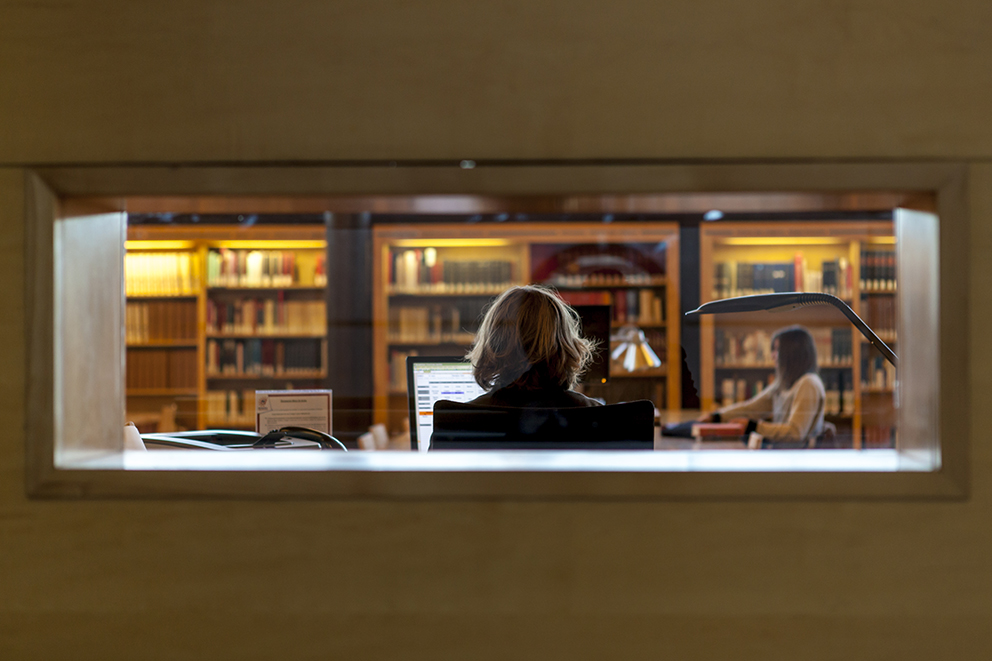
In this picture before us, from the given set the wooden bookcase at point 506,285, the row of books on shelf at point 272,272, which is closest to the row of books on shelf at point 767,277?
the wooden bookcase at point 506,285

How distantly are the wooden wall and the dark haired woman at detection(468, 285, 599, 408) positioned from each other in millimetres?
763

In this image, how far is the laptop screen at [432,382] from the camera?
1.98 m

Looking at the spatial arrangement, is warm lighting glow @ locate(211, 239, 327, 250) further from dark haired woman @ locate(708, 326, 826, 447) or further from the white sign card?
dark haired woman @ locate(708, 326, 826, 447)

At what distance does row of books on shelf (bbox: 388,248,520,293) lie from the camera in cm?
441

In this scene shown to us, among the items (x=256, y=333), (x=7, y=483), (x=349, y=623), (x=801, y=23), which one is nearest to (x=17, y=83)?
(x=7, y=483)

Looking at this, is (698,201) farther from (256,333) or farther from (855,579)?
(256,333)

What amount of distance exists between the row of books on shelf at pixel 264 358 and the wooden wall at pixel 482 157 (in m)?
3.97

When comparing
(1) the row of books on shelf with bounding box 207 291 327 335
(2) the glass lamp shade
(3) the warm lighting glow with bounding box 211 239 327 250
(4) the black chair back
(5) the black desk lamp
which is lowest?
(4) the black chair back

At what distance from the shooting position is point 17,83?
78cm

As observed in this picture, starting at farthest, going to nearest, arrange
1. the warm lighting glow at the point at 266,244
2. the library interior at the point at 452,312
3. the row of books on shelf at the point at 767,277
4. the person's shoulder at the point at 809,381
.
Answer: the row of books on shelf at the point at 767,277 < the library interior at the point at 452,312 < the person's shoulder at the point at 809,381 < the warm lighting glow at the point at 266,244

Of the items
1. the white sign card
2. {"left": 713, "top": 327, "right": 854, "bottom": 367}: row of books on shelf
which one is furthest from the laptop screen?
{"left": 713, "top": 327, "right": 854, "bottom": 367}: row of books on shelf

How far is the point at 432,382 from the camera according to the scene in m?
2.07

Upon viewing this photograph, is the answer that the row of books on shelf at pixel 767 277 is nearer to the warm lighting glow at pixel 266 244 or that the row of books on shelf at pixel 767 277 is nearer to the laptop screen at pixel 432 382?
the warm lighting glow at pixel 266 244

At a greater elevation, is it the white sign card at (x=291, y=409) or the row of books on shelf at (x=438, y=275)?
the row of books on shelf at (x=438, y=275)
